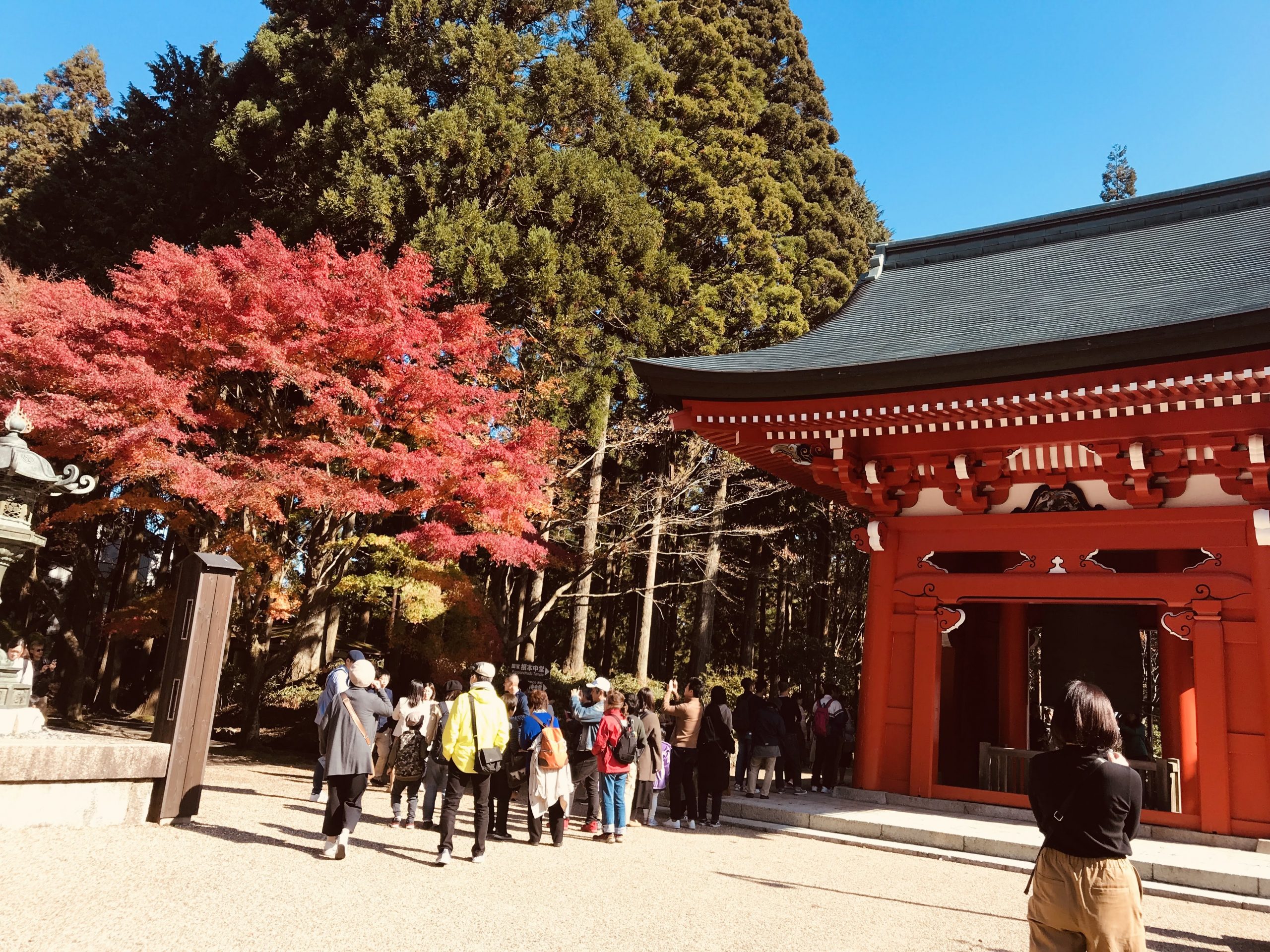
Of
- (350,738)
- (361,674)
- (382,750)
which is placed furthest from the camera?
(382,750)

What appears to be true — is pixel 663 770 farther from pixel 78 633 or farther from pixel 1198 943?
Answer: pixel 78 633

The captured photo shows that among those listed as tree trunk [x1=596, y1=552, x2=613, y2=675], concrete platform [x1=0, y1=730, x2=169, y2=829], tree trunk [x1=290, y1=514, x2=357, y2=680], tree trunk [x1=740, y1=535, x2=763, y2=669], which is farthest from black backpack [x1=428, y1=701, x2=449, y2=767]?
tree trunk [x1=740, y1=535, x2=763, y2=669]

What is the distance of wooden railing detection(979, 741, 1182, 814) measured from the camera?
8805 mm

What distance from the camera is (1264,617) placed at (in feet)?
25.2

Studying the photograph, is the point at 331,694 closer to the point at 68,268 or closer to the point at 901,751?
the point at 901,751

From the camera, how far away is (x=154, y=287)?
418 inches

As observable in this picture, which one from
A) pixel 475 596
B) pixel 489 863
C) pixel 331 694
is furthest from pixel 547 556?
pixel 489 863

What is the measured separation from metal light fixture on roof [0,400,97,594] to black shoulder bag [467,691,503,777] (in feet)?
10.9

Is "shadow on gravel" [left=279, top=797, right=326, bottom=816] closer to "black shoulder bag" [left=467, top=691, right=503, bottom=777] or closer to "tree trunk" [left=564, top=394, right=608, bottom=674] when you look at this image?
"black shoulder bag" [left=467, top=691, right=503, bottom=777]

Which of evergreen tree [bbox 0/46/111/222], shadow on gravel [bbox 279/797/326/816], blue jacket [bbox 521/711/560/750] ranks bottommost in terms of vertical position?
shadow on gravel [bbox 279/797/326/816]

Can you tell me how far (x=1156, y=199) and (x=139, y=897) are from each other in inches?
517

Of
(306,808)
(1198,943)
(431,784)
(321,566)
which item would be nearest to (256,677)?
(321,566)

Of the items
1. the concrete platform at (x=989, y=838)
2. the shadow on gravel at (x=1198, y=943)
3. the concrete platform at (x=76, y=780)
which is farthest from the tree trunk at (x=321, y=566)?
the shadow on gravel at (x=1198, y=943)

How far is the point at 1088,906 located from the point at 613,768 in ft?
15.8
